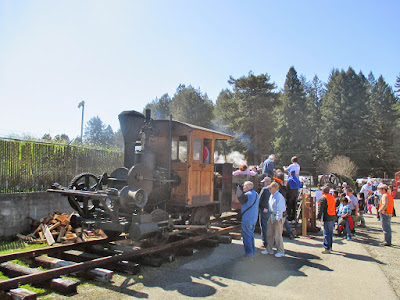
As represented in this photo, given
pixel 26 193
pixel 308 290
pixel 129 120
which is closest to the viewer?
pixel 308 290

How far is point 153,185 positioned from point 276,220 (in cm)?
305

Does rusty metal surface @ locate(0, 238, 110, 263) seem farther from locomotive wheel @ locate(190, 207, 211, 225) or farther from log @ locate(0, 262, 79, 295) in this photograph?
locomotive wheel @ locate(190, 207, 211, 225)

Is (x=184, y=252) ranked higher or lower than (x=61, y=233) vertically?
lower

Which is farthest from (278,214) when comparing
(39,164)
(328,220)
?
(39,164)

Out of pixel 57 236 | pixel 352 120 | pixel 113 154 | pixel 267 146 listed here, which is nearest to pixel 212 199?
pixel 57 236

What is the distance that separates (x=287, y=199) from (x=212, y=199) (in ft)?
11.7

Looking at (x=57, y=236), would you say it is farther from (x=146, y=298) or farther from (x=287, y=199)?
(x=287, y=199)

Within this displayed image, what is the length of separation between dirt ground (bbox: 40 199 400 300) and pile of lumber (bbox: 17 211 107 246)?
3232 millimetres

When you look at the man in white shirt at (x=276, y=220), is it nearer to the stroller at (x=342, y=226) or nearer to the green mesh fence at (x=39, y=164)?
the stroller at (x=342, y=226)

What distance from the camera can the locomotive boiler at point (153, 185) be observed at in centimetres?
619

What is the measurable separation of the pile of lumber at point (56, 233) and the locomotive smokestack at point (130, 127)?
2431 mm

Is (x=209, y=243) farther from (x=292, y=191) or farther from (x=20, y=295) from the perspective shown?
(x=20, y=295)

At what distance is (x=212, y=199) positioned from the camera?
8586mm

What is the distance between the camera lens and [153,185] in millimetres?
7188
